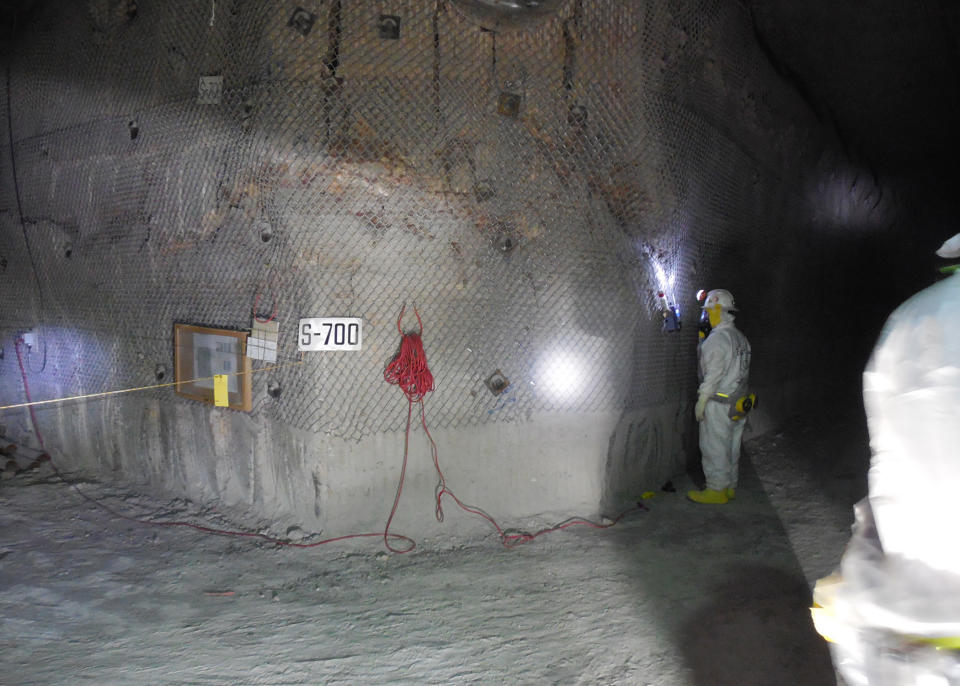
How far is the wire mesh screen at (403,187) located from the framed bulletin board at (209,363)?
0.11m

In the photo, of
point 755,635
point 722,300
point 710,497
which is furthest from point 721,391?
point 755,635

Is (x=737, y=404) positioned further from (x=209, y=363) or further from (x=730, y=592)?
(x=209, y=363)

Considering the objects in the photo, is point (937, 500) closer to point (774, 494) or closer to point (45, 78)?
point (774, 494)

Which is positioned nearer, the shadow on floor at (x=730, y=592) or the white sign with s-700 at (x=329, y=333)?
the shadow on floor at (x=730, y=592)

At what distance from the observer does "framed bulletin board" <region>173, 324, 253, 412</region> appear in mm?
4832

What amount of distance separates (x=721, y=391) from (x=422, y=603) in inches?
133

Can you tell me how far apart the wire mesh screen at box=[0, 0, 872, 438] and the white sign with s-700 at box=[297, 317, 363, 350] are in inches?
2.9

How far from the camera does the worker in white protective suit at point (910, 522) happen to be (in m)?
1.34

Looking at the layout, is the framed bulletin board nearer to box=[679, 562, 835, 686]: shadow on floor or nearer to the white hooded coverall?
box=[679, 562, 835, 686]: shadow on floor

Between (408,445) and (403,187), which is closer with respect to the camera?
(403,187)

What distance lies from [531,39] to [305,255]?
245 centimetres

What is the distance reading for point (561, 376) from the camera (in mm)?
5004

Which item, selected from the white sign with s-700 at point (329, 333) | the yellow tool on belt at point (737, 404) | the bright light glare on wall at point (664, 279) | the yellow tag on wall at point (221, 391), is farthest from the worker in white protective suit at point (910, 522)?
the yellow tag on wall at point (221, 391)

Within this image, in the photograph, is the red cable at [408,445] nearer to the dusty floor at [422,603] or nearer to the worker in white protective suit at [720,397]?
the dusty floor at [422,603]
